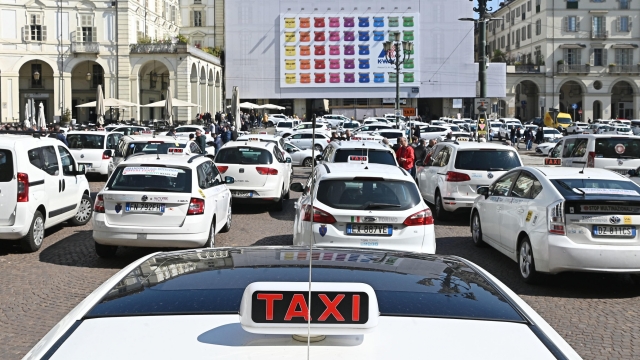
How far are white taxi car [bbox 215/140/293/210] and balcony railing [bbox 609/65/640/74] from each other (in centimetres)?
7022

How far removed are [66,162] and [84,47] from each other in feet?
156

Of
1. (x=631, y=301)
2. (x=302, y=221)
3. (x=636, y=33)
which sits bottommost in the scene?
(x=631, y=301)

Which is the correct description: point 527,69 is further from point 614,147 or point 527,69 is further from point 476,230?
point 476,230

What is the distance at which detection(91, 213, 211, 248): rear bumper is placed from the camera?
1102 centimetres

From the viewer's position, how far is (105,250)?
38.4 feet

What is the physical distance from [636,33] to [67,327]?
86979 mm

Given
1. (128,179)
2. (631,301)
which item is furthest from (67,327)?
(128,179)

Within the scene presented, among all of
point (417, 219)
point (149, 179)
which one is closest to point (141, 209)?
point (149, 179)

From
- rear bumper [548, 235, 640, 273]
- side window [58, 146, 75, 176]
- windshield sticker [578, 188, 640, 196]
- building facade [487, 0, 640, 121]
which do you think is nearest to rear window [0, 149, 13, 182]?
side window [58, 146, 75, 176]

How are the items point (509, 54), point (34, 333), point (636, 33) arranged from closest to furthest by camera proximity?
point (34, 333) < point (636, 33) < point (509, 54)

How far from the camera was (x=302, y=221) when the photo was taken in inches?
396

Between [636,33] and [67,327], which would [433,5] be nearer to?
[636,33]

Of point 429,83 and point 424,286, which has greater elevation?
point 429,83

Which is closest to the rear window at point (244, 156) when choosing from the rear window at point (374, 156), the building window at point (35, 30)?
the rear window at point (374, 156)
